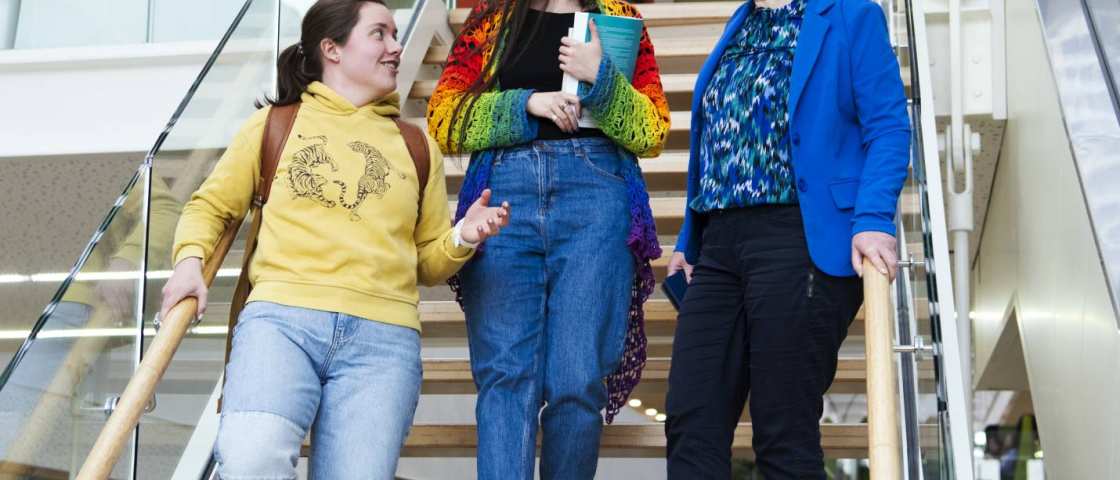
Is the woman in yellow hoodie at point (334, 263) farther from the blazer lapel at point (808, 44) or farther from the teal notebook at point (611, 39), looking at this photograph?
the blazer lapel at point (808, 44)

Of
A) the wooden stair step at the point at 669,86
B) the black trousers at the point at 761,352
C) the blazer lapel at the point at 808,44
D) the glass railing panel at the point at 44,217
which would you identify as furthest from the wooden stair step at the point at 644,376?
the glass railing panel at the point at 44,217

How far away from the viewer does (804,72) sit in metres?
2.84

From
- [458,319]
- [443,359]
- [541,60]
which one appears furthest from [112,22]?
[541,60]

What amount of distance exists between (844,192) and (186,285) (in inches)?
53.7

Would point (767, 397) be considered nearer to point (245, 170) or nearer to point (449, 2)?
point (245, 170)

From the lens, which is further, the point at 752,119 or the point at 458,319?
the point at 458,319

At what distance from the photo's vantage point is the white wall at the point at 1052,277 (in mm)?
3504

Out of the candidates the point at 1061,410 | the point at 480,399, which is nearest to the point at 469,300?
the point at 480,399

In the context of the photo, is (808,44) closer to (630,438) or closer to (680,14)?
(630,438)

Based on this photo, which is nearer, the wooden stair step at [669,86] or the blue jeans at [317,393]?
the blue jeans at [317,393]

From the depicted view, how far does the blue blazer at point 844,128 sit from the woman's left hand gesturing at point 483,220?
61 centimetres

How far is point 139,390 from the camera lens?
8.55 feet

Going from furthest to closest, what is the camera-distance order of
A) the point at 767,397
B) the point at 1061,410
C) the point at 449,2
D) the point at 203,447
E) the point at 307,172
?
the point at 449,2 < the point at 1061,410 < the point at 203,447 < the point at 307,172 < the point at 767,397

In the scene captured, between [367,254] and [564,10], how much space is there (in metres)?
0.81
